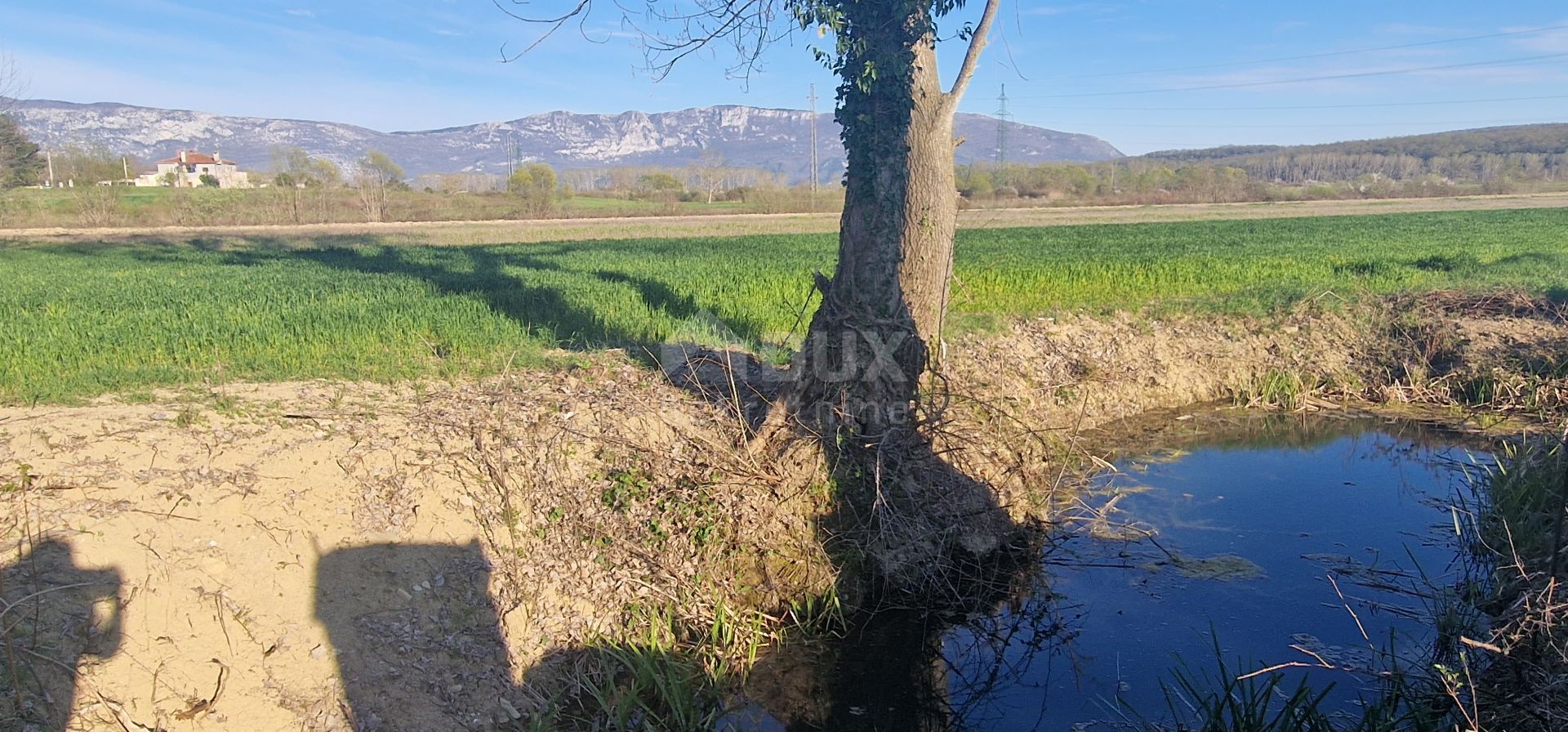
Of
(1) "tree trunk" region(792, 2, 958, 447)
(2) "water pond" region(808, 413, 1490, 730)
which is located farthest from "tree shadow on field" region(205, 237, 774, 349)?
(2) "water pond" region(808, 413, 1490, 730)

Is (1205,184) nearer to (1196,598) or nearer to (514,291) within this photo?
(514,291)

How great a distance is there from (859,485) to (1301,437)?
6.21m

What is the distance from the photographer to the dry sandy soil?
4.45 meters

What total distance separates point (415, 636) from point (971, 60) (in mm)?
5948

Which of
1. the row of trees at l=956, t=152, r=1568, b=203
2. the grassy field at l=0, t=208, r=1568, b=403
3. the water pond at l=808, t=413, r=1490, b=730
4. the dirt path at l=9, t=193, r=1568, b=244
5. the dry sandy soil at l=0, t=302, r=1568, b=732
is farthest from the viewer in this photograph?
the row of trees at l=956, t=152, r=1568, b=203

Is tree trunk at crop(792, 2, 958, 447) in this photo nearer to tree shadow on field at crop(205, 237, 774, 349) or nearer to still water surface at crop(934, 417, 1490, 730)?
still water surface at crop(934, 417, 1490, 730)

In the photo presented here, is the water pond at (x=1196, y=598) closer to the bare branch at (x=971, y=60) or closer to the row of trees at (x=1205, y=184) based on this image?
the bare branch at (x=971, y=60)

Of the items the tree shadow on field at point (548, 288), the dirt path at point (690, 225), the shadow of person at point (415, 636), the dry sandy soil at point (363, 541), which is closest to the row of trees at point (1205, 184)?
the dirt path at point (690, 225)

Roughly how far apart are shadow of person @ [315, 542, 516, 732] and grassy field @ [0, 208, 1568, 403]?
2.65 meters

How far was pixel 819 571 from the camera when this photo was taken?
20.7 feet

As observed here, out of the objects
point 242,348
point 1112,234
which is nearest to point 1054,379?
point 242,348

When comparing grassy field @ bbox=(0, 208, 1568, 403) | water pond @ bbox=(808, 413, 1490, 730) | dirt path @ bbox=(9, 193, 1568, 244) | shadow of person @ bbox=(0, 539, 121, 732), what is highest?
dirt path @ bbox=(9, 193, 1568, 244)

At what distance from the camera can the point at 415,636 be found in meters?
5.02

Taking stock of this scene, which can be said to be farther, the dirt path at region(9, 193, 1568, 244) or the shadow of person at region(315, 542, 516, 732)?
the dirt path at region(9, 193, 1568, 244)
